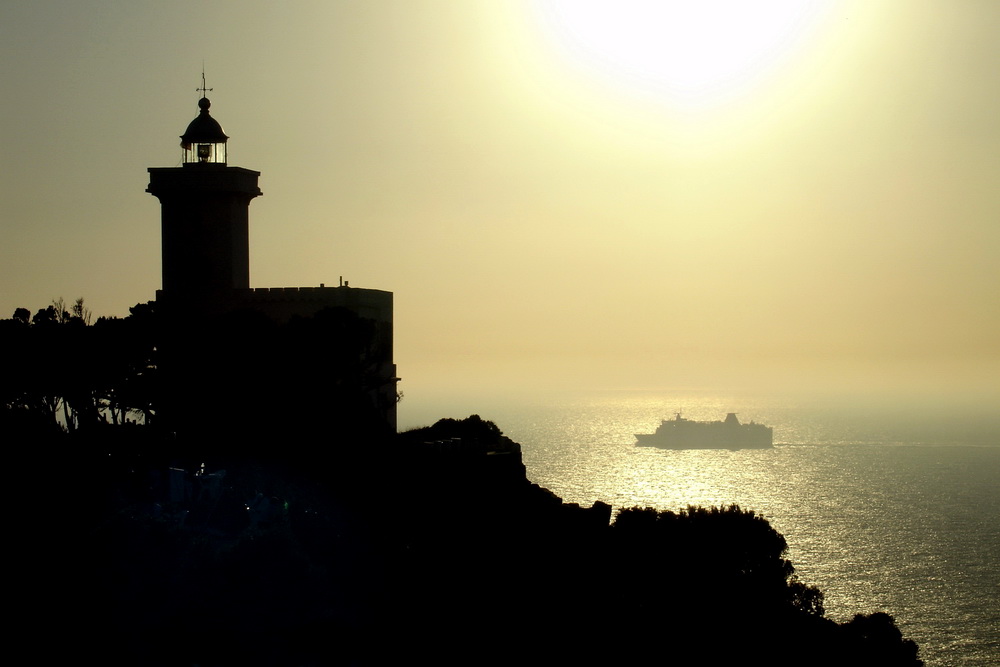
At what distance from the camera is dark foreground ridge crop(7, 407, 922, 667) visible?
22281mm

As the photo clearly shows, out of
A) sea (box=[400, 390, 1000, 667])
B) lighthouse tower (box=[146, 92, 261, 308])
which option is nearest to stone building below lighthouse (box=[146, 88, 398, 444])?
lighthouse tower (box=[146, 92, 261, 308])

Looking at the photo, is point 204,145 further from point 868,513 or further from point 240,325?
point 868,513

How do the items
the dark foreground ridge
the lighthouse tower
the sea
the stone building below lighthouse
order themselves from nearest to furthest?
the dark foreground ridge → the stone building below lighthouse → the lighthouse tower → the sea

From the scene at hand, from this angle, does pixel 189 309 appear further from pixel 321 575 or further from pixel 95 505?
pixel 321 575

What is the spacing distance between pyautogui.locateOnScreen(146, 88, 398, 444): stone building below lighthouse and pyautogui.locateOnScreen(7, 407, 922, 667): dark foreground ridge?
1628 millimetres

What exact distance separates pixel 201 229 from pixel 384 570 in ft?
43.4

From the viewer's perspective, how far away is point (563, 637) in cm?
2494

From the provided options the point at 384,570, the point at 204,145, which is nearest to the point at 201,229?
the point at 204,145

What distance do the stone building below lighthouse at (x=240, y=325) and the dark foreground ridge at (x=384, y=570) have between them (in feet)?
5.34

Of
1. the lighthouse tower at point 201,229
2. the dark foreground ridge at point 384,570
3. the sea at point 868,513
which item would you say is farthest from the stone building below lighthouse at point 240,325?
the sea at point 868,513

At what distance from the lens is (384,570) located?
25.3 metres

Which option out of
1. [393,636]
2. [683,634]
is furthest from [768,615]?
[393,636]

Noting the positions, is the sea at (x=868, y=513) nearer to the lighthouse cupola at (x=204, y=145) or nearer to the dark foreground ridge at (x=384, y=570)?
the dark foreground ridge at (x=384, y=570)

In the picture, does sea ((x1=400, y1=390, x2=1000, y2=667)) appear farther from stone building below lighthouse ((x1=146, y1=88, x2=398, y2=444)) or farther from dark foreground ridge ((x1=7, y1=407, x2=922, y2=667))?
stone building below lighthouse ((x1=146, y1=88, x2=398, y2=444))
